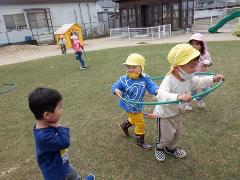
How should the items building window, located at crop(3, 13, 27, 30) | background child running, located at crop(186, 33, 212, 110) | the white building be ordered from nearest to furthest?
background child running, located at crop(186, 33, 212, 110), the white building, building window, located at crop(3, 13, 27, 30)

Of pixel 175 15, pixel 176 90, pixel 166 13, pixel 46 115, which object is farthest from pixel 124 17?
pixel 46 115

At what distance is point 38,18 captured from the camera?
29141 mm

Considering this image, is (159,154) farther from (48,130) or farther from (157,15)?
(157,15)

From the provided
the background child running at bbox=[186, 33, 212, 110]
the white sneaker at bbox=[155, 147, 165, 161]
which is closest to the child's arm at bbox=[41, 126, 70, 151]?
the white sneaker at bbox=[155, 147, 165, 161]

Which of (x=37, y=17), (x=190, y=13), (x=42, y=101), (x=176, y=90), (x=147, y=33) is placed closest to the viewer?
(x=42, y=101)

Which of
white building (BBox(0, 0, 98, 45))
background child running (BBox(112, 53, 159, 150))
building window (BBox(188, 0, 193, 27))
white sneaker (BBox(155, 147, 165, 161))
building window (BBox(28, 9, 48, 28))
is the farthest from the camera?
building window (BBox(28, 9, 48, 28))

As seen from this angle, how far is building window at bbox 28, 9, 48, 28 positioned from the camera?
93.7ft

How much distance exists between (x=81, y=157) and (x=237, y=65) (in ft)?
22.9

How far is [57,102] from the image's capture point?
216 centimetres

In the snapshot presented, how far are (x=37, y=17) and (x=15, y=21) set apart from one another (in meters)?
2.66

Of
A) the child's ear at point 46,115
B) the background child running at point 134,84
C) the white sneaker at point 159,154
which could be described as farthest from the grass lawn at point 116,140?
the child's ear at point 46,115

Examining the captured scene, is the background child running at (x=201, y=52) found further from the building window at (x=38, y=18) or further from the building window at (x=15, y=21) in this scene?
the building window at (x=38, y=18)

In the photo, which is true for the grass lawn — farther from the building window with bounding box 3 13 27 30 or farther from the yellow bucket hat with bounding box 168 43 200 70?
the building window with bounding box 3 13 27 30

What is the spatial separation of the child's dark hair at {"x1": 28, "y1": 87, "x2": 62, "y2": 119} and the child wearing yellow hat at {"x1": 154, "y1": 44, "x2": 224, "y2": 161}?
135cm
